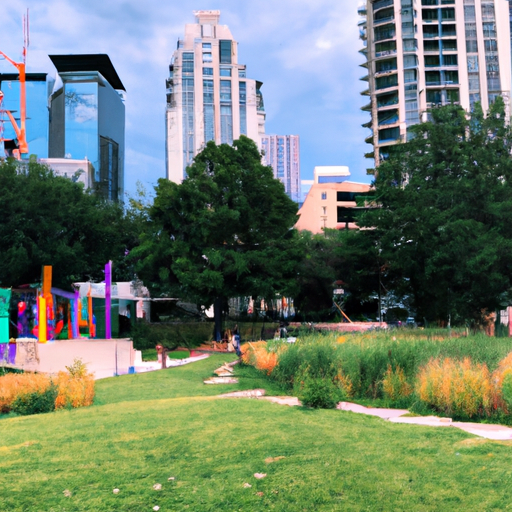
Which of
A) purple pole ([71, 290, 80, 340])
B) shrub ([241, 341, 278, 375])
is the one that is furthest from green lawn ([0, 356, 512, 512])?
purple pole ([71, 290, 80, 340])

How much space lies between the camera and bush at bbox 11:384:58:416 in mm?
11688

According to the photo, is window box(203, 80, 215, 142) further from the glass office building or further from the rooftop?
the glass office building

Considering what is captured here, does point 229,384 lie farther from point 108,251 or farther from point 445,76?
point 445,76

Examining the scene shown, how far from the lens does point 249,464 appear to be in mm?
6602

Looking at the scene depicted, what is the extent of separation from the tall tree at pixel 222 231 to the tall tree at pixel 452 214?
17.4 ft

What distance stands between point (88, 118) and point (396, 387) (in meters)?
84.2

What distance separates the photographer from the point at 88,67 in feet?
311

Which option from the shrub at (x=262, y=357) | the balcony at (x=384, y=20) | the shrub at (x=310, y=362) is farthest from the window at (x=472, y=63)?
the shrub at (x=310, y=362)

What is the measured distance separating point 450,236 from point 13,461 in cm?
2458

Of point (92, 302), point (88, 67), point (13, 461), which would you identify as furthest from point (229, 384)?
point (88, 67)

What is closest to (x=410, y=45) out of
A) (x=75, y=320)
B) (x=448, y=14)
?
(x=448, y=14)

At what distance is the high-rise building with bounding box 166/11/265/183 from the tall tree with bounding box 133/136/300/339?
5320cm

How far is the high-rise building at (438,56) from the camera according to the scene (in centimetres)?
6812

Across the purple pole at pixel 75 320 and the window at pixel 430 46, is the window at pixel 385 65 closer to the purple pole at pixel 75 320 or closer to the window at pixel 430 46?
the window at pixel 430 46
